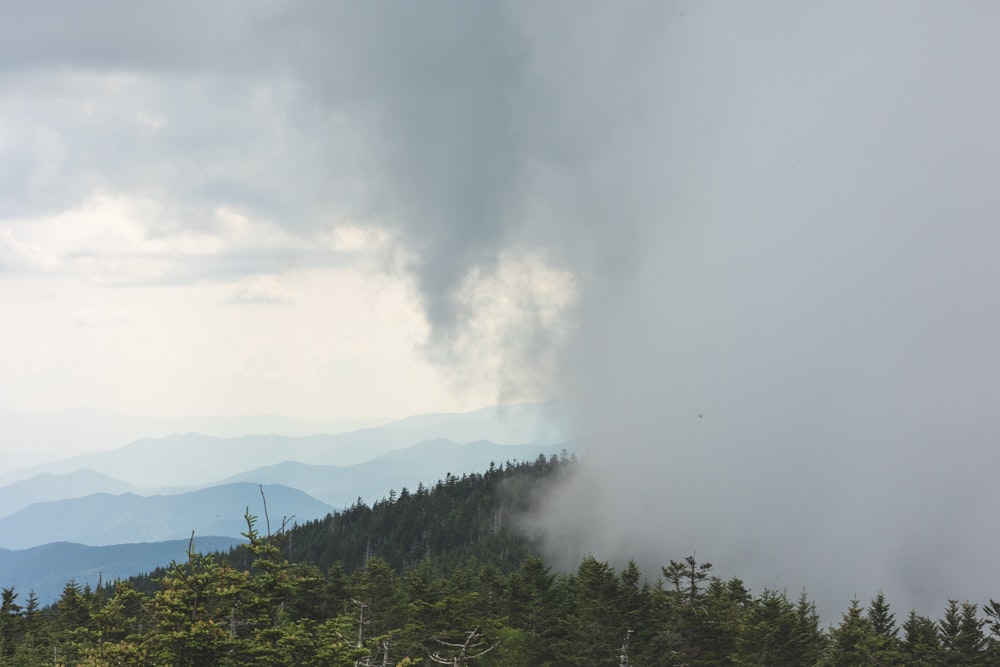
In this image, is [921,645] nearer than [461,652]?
No

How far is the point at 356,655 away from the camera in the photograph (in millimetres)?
23812

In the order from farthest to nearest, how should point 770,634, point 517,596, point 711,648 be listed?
point 517,596 → point 711,648 → point 770,634

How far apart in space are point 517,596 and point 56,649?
1452 inches

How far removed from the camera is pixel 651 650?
56.9m

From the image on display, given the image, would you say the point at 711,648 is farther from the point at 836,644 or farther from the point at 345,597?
the point at 345,597

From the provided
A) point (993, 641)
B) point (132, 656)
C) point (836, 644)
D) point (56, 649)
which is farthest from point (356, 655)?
point (993, 641)

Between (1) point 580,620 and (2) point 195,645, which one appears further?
(1) point 580,620

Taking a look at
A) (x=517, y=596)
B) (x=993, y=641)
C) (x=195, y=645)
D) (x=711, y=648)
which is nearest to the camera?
(x=195, y=645)

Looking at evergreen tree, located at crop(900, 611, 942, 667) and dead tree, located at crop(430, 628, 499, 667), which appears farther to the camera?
evergreen tree, located at crop(900, 611, 942, 667)

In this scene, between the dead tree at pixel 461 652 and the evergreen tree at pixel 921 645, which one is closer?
the dead tree at pixel 461 652

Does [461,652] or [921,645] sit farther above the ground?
[461,652]

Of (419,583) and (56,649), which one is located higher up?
(419,583)

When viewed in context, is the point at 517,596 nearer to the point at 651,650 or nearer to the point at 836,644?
the point at 651,650

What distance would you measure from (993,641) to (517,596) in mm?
37454
